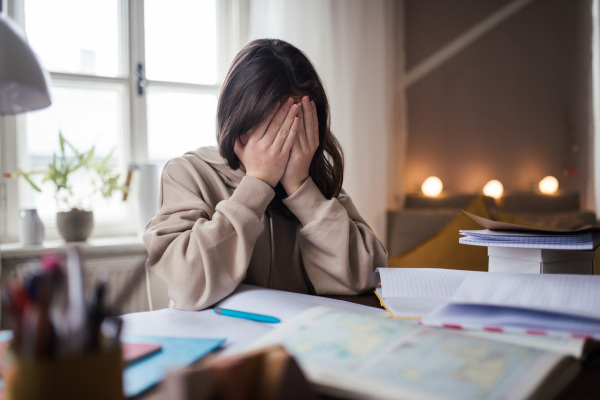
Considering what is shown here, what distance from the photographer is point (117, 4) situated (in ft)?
7.57

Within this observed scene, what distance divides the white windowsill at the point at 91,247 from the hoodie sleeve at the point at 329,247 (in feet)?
3.49

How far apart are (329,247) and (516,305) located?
1.71 ft

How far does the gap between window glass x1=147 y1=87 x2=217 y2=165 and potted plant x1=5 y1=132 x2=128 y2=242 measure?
282mm

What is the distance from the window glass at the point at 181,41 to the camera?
239 centimetres

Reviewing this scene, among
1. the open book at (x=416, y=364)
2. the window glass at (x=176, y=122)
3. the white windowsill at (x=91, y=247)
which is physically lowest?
the white windowsill at (x=91, y=247)

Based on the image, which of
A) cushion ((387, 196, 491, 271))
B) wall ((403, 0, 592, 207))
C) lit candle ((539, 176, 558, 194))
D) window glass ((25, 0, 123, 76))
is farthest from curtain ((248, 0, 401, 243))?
lit candle ((539, 176, 558, 194))

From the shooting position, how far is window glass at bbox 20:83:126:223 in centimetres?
213

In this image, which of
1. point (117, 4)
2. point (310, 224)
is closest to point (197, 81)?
point (117, 4)

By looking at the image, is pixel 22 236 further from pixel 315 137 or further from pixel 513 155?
pixel 513 155

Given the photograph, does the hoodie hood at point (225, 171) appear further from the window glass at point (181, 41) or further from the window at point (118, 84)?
the window glass at point (181, 41)

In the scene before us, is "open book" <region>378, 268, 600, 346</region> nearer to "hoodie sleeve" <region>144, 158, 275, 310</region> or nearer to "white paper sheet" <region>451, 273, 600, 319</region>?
"white paper sheet" <region>451, 273, 600, 319</region>

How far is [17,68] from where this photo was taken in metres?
0.52

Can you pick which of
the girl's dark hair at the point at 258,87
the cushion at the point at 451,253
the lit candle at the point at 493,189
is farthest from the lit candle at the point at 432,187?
the girl's dark hair at the point at 258,87

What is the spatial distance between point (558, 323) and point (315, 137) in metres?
0.66
